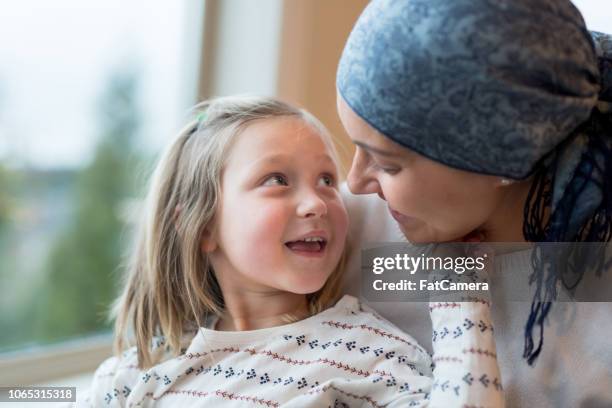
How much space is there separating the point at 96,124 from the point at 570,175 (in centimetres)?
126

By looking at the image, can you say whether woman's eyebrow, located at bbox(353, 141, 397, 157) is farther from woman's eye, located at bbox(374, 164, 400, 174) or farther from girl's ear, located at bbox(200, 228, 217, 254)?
girl's ear, located at bbox(200, 228, 217, 254)

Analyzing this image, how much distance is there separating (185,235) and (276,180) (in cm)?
21

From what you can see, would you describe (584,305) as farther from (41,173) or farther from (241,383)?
(41,173)

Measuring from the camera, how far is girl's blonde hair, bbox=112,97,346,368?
134cm

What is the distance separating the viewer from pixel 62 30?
175cm

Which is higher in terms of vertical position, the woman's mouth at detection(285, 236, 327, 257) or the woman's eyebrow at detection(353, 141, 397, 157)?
the woman's eyebrow at detection(353, 141, 397, 157)

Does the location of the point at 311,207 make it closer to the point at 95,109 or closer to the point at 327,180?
the point at 327,180

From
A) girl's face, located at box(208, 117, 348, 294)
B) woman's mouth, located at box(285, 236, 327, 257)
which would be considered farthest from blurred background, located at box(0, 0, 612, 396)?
woman's mouth, located at box(285, 236, 327, 257)

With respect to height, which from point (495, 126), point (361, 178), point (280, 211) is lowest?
point (280, 211)

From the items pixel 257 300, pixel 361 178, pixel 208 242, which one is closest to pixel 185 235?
pixel 208 242

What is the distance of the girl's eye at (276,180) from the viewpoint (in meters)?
1.29

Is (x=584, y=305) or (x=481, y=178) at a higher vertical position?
(x=481, y=178)

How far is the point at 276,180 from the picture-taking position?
1292 millimetres

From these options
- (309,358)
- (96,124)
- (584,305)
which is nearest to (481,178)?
(584,305)
